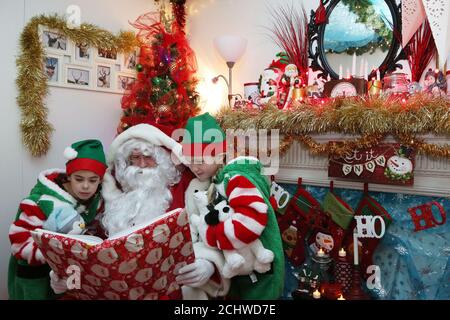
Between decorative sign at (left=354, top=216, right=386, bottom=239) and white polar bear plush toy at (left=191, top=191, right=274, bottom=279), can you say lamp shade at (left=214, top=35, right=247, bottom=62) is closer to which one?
white polar bear plush toy at (left=191, top=191, right=274, bottom=279)

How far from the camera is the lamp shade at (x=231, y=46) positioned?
2514mm

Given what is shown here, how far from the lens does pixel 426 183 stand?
1.72 metres

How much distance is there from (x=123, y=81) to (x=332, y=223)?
5.87 feet

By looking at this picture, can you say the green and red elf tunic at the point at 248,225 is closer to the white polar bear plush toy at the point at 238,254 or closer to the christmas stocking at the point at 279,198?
the white polar bear plush toy at the point at 238,254

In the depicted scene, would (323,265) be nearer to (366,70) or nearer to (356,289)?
(356,289)

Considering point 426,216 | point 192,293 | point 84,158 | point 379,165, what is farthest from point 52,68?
point 426,216

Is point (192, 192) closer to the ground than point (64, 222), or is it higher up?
higher up

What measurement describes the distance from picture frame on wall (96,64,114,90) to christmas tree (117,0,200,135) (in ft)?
0.67

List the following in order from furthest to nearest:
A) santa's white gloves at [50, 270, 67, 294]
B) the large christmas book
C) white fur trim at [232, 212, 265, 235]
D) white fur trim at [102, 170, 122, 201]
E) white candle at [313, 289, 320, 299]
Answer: white fur trim at [102, 170, 122, 201] → white candle at [313, 289, 320, 299] → white fur trim at [232, 212, 265, 235] → santa's white gloves at [50, 270, 67, 294] → the large christmas book

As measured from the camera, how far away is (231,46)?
252 cm

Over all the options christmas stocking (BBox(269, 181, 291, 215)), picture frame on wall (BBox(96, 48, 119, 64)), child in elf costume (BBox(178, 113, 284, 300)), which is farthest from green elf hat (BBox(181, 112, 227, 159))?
picture frame on wall (BBox(96, 48, 119, 64))

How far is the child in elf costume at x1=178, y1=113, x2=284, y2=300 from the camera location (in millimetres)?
1574
